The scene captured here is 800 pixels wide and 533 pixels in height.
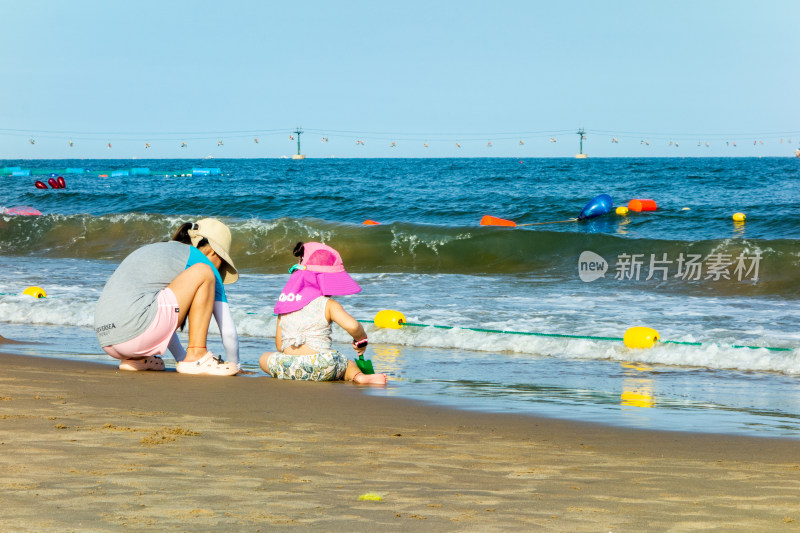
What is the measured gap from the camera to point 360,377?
5.39 m

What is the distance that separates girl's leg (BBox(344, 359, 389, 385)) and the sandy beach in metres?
0.60

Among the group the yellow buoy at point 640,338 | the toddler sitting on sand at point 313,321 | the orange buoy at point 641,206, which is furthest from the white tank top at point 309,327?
the orange buoy at point 641,206

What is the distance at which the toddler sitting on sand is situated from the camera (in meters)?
5.29

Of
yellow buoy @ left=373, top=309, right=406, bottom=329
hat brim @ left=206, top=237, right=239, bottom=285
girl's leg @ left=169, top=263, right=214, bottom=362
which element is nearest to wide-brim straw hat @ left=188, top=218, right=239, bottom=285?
hat brim @ left=206, top=237, right=239, bottom=285

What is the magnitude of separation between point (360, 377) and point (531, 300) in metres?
4.84

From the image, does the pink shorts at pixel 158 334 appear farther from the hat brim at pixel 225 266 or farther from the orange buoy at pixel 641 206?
the orange buoy at pixel 641 206

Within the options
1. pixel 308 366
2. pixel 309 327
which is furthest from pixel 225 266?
pixel 308 366

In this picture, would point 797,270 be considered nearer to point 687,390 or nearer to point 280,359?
point 687,390

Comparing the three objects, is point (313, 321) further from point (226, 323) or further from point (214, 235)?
point (214, 235)

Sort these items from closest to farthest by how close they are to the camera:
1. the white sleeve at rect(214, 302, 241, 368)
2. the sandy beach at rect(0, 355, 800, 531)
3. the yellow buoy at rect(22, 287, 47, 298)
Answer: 1. the sandy beach at rect(0, 355, 800, 531)
2. the white sleeve at rect(214, 302, 241, 368)
3. the yellow buoy at rect(22, 287, 47, 298)

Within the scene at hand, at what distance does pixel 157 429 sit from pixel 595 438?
192 centimetres

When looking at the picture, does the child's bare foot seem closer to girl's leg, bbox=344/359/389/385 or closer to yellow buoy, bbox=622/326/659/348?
girl's leg, bbox=344/359/389/385

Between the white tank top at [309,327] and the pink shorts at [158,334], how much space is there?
0.67 m

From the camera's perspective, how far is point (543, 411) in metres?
4.63
